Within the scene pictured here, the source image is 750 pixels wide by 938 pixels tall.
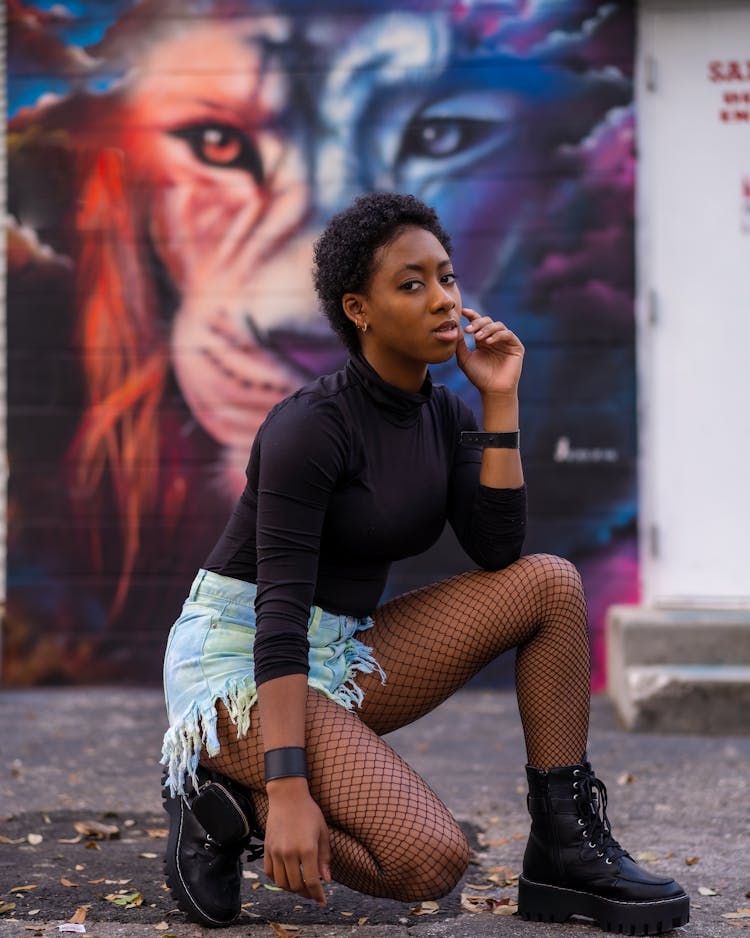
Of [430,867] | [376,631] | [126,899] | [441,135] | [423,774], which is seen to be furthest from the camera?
[441,135]

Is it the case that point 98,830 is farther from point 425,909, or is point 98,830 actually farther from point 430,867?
point 430,867

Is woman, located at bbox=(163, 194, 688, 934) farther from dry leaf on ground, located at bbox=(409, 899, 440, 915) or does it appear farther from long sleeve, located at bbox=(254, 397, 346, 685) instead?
dry leaf on ground, located at bbox=(409, 899, 440, 915)

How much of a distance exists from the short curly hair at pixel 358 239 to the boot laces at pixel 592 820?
1122mm

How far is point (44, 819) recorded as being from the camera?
4078 millimetres

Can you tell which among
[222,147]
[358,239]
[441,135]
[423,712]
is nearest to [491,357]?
[358,239]

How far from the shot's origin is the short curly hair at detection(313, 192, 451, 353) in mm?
2967

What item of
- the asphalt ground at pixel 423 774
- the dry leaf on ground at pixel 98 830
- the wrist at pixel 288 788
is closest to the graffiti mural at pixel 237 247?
the asphalt ground at pixel 423 774

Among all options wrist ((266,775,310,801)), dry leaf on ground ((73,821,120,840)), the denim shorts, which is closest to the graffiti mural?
dry leaf on ground ((73,821,120,840))

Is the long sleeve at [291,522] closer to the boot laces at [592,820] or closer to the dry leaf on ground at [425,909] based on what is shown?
the boot laces at [592,820]

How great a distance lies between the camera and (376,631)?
3.14 m

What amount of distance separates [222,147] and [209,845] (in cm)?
428

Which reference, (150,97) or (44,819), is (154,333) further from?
(44,819)

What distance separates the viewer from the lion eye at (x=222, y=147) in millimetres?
6418

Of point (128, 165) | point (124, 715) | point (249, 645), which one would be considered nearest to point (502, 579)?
point (249, 645)
